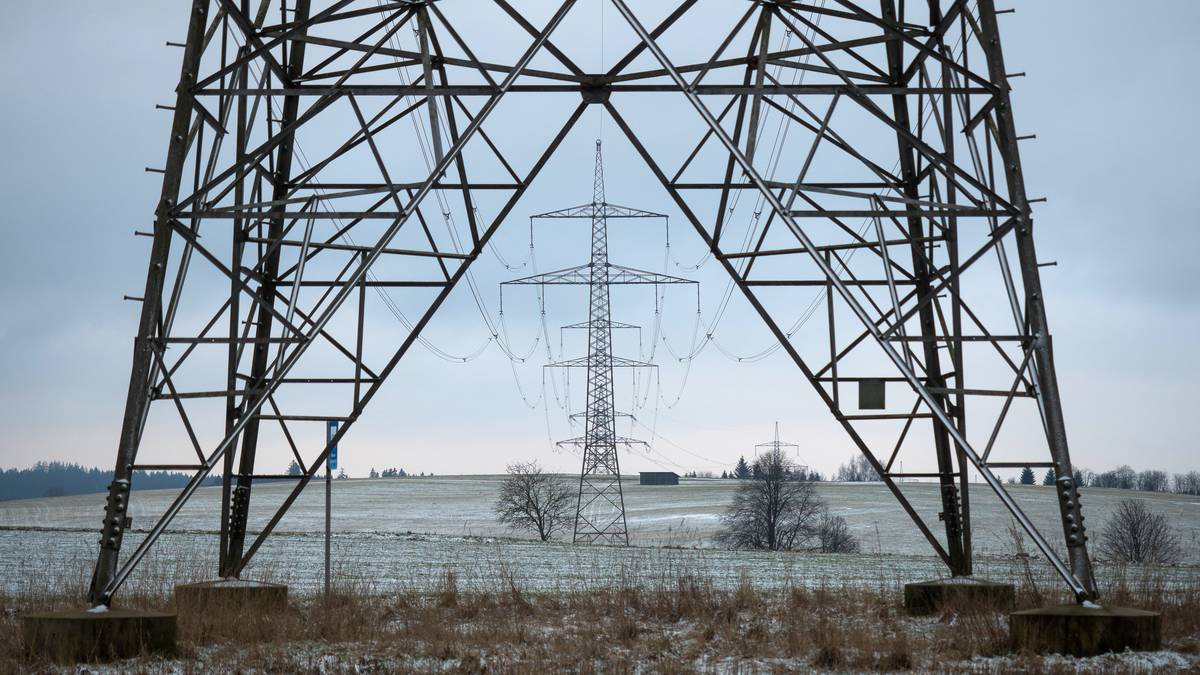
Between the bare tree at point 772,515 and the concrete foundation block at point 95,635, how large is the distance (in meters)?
55.9

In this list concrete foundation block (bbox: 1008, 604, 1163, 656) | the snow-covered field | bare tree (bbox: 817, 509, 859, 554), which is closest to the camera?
concrete foundation block (bbox: 1008, 604, 1163, 656)

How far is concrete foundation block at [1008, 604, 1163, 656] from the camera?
38.8 feet

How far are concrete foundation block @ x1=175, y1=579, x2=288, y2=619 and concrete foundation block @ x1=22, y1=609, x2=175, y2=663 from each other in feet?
10.2

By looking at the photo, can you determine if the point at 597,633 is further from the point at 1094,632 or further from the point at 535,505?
the point at 535,505

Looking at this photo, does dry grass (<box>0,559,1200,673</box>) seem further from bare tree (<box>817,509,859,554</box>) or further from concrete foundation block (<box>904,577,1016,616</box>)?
bare tree (<box>817,509,859,554</box>)

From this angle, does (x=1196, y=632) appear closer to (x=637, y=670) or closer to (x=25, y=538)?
(x=637, y=670)

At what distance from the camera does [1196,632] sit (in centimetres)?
1341

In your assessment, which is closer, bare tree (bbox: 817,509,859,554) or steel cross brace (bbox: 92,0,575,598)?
steel cross brace (bbox: 92,0,575,598)

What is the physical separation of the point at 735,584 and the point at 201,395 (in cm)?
1074

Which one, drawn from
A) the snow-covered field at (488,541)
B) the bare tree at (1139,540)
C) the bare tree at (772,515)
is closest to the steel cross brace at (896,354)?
the snow-covered field at (488,541)

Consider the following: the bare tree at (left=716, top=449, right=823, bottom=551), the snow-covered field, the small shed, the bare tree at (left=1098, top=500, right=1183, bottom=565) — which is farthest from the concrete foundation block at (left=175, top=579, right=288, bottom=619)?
the small shed

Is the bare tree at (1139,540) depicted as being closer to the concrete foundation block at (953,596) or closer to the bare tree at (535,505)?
the bare tree at (535,505)

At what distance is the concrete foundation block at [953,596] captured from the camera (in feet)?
52.3

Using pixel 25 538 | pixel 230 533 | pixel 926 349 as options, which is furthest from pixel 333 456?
pixel 25 538
